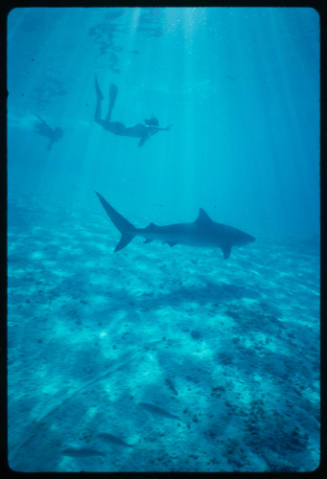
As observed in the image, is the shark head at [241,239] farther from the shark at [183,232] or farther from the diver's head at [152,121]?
the diver's head at [152,121]

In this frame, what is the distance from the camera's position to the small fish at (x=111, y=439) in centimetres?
286

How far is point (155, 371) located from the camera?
4223 millimetres

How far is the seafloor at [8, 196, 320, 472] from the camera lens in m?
2.81

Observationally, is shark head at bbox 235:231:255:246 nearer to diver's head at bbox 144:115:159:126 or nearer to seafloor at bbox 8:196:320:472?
seafloor at bbox 8:196:320:472

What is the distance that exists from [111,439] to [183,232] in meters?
6.21

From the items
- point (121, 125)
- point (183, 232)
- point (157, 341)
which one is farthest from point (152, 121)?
point (157, 341)

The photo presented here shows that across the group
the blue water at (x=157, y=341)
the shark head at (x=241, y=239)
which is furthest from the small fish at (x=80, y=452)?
the shark head at (x=241, y=239)

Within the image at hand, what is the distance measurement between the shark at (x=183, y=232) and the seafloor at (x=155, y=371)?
1.54m

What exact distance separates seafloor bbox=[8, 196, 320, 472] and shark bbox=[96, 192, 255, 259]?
1.54 meters

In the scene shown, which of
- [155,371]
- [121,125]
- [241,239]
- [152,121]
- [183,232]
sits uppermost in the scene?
[121,125]

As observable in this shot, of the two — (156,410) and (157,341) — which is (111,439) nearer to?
(156,410)

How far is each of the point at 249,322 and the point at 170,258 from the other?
646 centimetres

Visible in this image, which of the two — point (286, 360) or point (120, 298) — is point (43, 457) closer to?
point (286, 360)

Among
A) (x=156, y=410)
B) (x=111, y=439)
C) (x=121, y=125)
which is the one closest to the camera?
(x=111, y=439)
